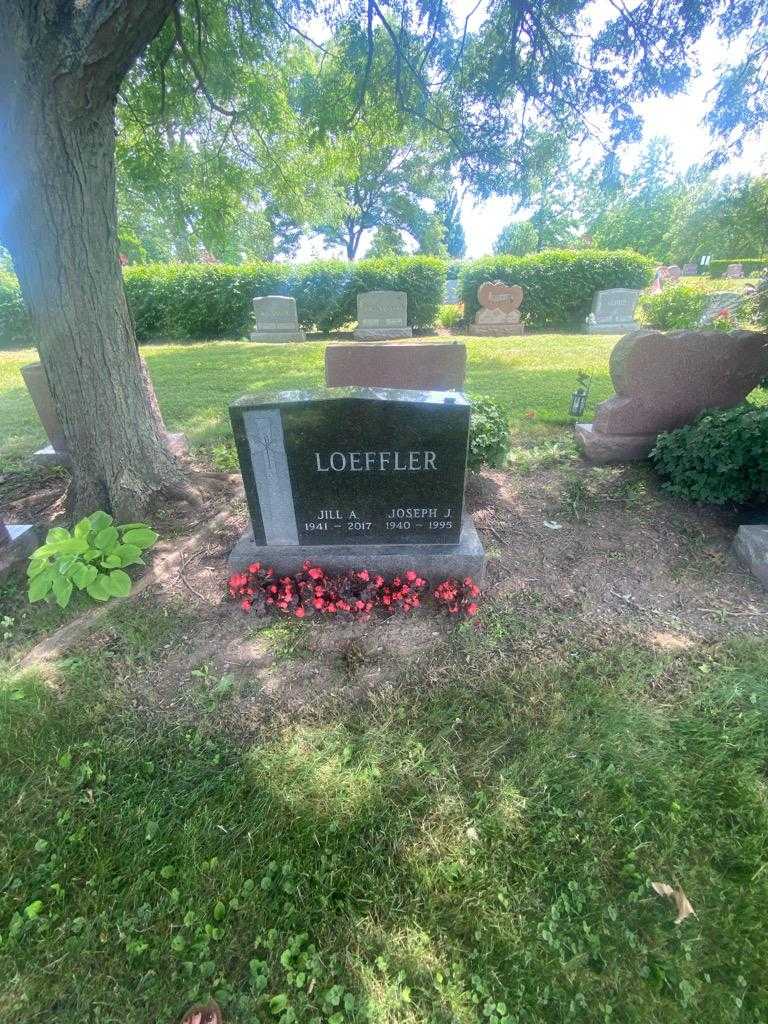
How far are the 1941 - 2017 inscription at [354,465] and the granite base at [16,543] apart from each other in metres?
1.59

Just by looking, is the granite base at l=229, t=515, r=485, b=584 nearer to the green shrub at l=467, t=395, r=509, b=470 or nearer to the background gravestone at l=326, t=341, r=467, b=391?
the green shrub at l=467, t=395, r=509, b=470

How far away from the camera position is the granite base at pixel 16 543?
114 inches

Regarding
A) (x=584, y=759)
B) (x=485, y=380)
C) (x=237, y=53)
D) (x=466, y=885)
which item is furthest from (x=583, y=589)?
(x=237, y=53)

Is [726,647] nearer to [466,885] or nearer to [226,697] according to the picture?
[466,885]

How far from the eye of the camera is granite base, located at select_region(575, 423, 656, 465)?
4.30m

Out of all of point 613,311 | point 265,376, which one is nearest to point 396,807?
point 265,376

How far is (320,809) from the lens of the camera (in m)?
1.72

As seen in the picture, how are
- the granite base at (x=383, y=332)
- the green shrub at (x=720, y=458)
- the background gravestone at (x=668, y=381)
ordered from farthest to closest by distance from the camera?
the granite base at (x=383, y=332)
the background gravestone at (x=668, y=381)
the green shrub at (x=720, y=458)

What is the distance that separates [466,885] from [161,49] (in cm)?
664

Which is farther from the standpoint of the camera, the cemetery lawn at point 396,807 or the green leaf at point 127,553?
the green leaf at point 127,553

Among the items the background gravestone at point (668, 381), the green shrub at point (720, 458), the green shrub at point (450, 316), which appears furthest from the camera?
the green shrub at point (450, 316)

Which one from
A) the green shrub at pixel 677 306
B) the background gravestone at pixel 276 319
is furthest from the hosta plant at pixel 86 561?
the green shrub at pixel 677 306

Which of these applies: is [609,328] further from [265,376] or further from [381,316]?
[265,376]

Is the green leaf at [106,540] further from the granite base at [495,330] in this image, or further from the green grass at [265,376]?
the granite base at [495,330]
